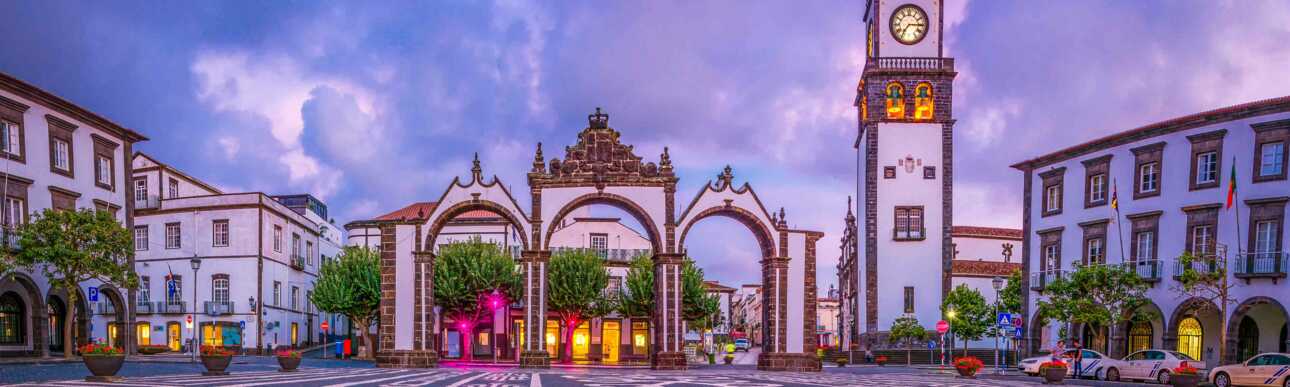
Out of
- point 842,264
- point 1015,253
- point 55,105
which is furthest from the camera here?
point 842,264

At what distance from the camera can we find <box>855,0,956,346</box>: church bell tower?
60.8 meters

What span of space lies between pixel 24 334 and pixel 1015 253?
205 feet

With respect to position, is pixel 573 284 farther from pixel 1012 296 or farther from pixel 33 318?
pixel 33 318

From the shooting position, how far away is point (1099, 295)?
4088 centimetres

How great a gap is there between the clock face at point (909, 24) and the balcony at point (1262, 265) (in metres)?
27.2

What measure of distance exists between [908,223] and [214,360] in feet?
137

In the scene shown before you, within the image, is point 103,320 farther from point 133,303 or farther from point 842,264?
point 842,264

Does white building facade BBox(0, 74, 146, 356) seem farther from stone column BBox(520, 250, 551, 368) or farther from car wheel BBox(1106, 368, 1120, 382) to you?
car wheel BBox(1106, 368, 1120, 382)

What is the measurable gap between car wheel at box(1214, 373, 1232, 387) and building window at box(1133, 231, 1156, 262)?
12.3 m

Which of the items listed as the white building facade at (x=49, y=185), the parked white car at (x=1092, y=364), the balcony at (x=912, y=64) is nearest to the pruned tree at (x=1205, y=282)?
the parked white car at (x=1092, y=364)

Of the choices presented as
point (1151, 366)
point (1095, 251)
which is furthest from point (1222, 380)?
point (1095, 251)

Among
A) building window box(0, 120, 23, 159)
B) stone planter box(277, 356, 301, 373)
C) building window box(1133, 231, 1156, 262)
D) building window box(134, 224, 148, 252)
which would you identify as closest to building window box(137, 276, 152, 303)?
building window box(134, 224, 148, 252)

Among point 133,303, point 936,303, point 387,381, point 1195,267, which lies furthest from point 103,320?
point 1195,267

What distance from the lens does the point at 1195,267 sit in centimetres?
3978
